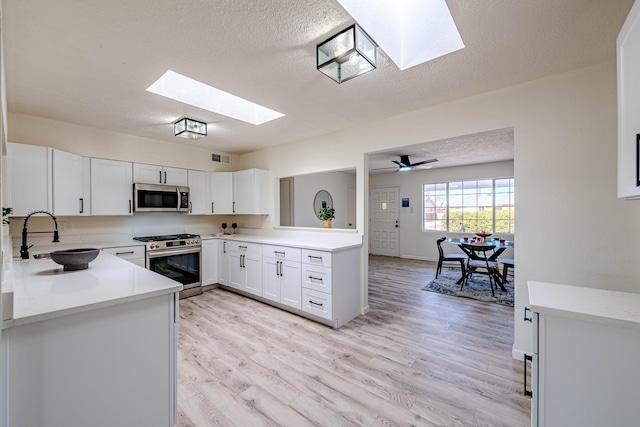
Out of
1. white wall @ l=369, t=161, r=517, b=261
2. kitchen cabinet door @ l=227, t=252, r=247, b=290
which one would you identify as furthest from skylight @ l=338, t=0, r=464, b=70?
white wall @ l=369, t=161, r=517, b=261

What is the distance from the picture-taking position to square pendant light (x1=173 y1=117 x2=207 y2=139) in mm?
3183

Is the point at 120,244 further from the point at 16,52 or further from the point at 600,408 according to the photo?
the point at 600,408

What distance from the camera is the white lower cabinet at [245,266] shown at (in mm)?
3924

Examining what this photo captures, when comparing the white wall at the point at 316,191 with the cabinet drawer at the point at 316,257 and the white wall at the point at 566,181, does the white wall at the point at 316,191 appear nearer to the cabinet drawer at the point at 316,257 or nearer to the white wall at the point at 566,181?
the cabinet drawer at the point at 316,257

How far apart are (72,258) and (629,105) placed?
3.23 m

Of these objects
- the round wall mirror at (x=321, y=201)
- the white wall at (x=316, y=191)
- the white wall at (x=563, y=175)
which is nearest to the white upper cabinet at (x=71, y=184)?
the white wall at (x=316, y=191)

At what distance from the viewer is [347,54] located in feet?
5.64

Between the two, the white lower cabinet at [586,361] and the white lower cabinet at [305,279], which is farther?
the white lower cabinet at [305,279]

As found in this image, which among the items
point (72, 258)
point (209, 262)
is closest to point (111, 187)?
point (209, 262)

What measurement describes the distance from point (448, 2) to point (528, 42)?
0.74m

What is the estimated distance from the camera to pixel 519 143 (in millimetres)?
2439

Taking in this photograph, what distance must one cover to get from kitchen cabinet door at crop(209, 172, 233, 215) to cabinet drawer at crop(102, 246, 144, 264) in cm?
132

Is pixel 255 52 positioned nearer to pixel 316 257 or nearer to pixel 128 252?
pixel 316 257

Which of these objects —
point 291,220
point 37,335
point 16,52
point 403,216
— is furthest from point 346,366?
point 403,216
